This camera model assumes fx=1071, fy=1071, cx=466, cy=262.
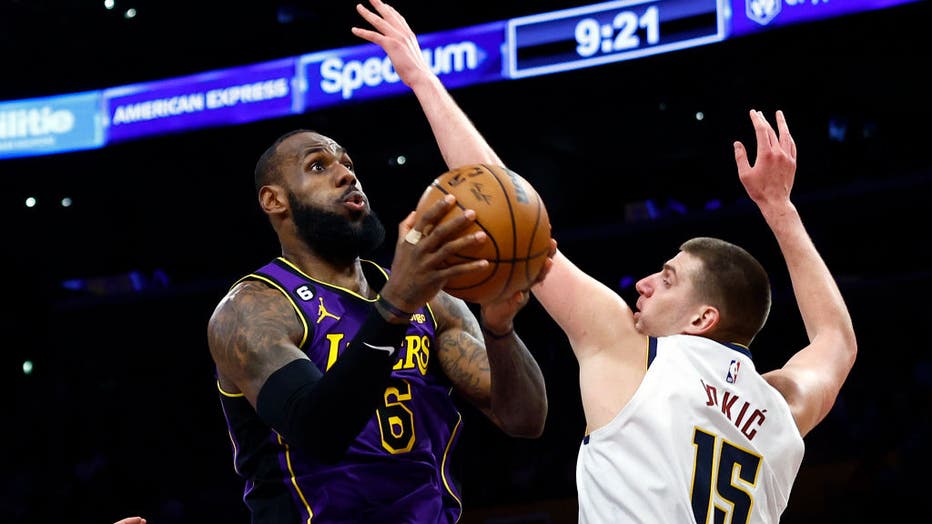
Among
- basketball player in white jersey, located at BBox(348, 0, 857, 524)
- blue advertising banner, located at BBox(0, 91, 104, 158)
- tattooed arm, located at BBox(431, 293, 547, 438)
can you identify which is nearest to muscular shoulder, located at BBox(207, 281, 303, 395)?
tattooed arm, located at BBox(431, 293, 547, 438)

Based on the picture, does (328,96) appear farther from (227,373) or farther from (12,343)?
(227,373)

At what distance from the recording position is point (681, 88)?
1064cm

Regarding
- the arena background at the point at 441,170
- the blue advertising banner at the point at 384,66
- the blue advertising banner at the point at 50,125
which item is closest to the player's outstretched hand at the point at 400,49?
the arena background at the point at 441,170

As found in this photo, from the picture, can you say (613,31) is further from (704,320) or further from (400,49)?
(704,320)

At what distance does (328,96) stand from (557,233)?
8.82 ft

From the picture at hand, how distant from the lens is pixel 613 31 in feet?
29.9

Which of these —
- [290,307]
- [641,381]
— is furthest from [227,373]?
[641,381]

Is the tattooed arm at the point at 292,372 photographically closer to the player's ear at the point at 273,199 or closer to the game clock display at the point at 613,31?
the player's ear at the point at 273,199

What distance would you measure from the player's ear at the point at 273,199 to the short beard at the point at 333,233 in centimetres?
4

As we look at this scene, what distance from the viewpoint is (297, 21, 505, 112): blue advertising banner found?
31.8 feet

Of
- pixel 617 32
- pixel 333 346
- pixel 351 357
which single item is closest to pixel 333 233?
pixel 333 346

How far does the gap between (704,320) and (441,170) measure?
34.1ft

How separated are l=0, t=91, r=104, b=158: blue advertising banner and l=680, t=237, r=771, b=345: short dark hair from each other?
31.2 feet

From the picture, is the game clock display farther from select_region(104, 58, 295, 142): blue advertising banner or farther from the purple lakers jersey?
the purple lakers jersey
